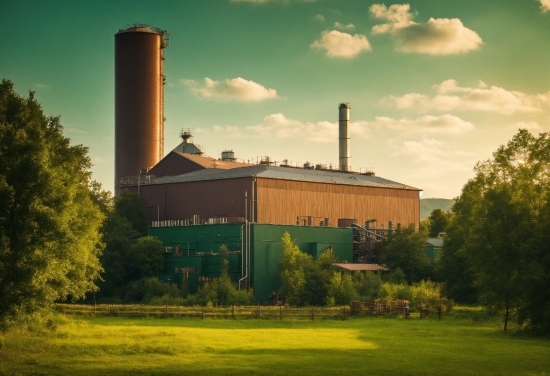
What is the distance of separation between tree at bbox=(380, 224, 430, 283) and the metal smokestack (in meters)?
28.9

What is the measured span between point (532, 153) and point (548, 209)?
7391mm

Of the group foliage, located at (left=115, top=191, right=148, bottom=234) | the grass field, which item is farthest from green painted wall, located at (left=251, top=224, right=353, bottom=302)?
the grass field

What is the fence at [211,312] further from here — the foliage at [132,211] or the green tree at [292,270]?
the foliage at [132,211]

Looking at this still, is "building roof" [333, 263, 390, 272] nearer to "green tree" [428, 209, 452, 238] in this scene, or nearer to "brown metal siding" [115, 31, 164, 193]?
"brown metal siding" [115, 31, 164, 193]

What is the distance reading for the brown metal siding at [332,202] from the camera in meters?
86.2

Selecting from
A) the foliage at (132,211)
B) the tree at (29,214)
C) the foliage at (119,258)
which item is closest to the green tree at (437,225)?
the foliage at (132,211)

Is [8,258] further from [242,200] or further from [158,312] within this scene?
[242,200]

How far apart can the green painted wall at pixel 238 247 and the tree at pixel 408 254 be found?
177 inches

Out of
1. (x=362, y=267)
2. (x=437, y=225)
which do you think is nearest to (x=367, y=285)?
(x=362, y=267)

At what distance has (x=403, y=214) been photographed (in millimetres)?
101562

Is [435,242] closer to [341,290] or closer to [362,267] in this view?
[362,267]

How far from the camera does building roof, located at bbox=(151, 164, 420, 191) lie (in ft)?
288

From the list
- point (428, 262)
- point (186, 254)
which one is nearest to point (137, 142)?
point (186, 254)

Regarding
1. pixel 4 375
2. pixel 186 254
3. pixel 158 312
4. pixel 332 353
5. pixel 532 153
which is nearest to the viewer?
pixel 4 375
